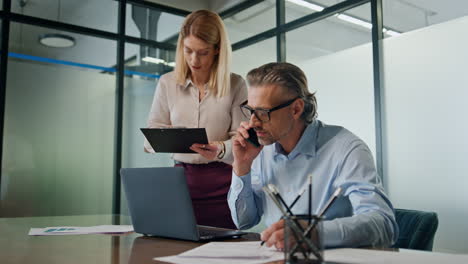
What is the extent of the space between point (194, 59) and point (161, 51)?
372 centimetres

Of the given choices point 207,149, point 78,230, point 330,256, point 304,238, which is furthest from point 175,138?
point 304,238

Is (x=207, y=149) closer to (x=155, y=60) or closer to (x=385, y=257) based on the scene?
(x=385, y=257)

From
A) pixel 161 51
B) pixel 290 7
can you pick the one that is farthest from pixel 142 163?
pixel 290 7

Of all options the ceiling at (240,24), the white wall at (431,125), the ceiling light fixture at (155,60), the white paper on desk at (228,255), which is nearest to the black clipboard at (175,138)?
the white paper on desk at (228,255)

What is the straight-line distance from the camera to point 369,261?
92 cm

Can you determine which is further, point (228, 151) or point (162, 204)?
point (228, 151)

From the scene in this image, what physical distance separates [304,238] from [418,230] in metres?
0.76

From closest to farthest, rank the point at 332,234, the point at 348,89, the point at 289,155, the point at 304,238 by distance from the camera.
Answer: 1. the point at 304,238
2. the point at 332,234
3. the point at 289,155
4. the point at 348,89

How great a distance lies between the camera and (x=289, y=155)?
1599mm

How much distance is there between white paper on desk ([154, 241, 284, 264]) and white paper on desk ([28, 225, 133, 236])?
580mm

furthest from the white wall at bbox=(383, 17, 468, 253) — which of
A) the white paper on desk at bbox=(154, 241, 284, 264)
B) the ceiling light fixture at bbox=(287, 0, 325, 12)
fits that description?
the white paper on desk at bbox=(154, 241, 284, 264)

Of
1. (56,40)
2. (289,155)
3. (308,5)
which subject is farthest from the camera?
(56,40)

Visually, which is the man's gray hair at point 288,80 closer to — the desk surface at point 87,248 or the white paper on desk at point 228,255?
the desk surface at point 87,248

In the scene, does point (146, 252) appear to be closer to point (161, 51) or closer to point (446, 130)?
point (446, 130)
